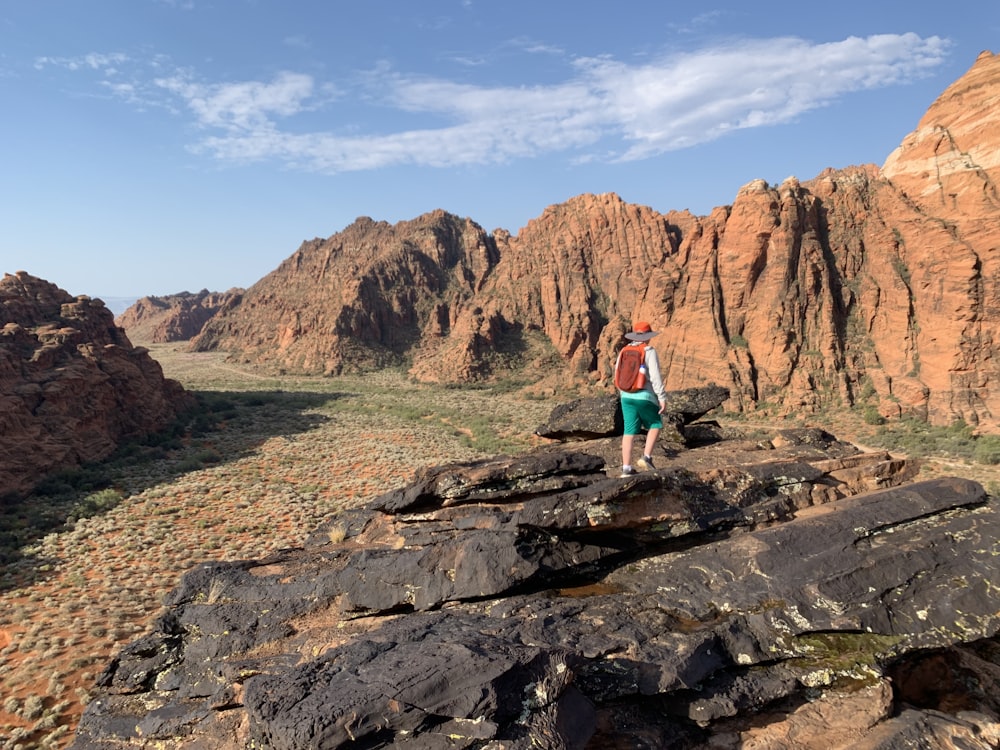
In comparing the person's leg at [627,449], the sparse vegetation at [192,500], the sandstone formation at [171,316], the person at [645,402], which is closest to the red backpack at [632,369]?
the person at [645,402]

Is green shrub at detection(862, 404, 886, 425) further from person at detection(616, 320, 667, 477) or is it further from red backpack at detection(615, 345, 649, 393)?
red backpack at detection(615, 345, 649, 393)

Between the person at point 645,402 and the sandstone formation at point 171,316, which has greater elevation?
the sandstone formation at point 171,316

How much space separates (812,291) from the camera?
38125mm

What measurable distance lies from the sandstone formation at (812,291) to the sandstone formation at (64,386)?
34241 millimetres

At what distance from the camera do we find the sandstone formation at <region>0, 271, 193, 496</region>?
2491 cm

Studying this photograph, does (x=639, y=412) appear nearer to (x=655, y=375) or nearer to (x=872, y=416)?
(x=655, y=375)

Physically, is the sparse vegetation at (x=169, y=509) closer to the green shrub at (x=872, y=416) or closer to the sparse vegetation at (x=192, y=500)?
the sparse vegetation at (x=192, y=500)

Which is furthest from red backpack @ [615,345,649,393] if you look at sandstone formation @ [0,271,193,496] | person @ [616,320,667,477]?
sandstone formation @ [0,271,193,496]

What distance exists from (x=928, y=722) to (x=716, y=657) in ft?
6.54

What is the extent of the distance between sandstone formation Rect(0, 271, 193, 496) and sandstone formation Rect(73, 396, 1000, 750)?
23364mm

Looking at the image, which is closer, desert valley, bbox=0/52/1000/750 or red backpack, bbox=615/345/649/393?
desert valley, bbox=0/52/1000/750

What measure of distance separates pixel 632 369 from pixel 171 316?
496ft

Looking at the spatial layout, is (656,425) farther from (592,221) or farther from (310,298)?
(310,298)

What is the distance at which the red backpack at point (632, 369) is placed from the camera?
811 centimetres
